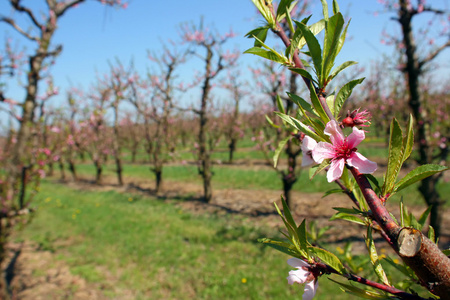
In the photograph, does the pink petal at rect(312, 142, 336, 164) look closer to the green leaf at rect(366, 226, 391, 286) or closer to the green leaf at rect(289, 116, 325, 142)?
the green leaf at rect(289, 116, 325, 142)

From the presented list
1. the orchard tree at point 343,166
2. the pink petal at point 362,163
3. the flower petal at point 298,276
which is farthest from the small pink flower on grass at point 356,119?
the flower petal at point 298,276

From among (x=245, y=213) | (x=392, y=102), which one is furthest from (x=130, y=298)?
(x=392, y=102)

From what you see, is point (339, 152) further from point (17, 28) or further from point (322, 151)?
point (17, 28)

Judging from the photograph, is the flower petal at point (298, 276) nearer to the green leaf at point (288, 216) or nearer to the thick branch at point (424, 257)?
the green leaf at point (288, 216)

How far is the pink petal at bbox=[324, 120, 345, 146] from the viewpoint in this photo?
1.67 ft

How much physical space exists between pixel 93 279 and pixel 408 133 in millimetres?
5693

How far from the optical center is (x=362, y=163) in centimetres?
50

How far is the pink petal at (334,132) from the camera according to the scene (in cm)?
51

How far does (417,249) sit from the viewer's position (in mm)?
409

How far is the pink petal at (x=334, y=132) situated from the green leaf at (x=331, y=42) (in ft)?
0.32

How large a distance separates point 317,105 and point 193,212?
8.40 meters

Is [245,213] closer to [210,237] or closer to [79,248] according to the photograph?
[210,237]

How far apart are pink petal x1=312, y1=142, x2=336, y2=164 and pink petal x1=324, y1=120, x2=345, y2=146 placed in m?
0.01

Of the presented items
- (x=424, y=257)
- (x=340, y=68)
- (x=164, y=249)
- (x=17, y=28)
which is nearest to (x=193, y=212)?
(x=164, y=249)
